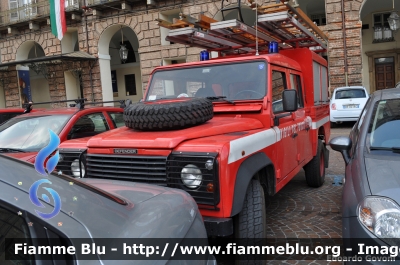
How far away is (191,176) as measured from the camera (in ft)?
8.87

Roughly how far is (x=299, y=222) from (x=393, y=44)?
18.1 m

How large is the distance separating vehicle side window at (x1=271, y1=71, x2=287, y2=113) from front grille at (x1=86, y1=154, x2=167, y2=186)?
5.36ft

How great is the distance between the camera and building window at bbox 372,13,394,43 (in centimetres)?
1873

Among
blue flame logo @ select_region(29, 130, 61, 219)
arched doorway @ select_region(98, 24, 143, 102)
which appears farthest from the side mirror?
arched doorway @ select_region(98, 24, 143, 102)

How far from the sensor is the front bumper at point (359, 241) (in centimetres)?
220

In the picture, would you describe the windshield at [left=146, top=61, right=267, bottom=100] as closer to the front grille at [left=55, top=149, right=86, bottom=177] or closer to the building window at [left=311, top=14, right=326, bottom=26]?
the front grille at [left=55, top=149, right=86, bottom=177]

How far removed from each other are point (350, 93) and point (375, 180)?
40.8ft

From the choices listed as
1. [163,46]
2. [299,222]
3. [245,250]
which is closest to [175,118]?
[245,250]

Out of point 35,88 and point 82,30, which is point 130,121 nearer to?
point 82,30

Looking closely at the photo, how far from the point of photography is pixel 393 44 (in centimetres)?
1880

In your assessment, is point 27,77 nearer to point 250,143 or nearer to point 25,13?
point 25,13

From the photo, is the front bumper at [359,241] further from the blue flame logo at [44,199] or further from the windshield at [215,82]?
the blue flame logo at [44,199]

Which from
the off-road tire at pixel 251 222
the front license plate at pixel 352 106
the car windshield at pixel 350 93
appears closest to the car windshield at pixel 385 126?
the off-road tire at pixel 251 222

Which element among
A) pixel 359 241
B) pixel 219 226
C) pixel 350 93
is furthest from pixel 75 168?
pixel 350 93
